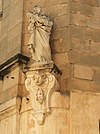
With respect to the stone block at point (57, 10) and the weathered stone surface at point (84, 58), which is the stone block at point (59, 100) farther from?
the stone block at point (57, 10)

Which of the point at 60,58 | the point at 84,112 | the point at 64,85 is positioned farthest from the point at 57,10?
the point at 84,112

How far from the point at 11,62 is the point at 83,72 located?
1339mm

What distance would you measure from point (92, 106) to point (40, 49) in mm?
1334

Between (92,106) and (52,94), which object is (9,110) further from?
(92,106)

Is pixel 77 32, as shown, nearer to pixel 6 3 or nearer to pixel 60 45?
pixel 60 45

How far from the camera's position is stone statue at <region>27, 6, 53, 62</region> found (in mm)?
8953

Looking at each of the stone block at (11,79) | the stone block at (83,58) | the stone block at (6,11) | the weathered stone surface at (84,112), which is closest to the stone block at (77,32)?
the stone block at (83,58)

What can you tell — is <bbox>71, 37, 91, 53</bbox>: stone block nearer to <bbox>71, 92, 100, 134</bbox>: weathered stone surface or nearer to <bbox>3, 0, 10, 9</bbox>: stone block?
<bbox>71, 92, 100, 134</bbox>: weathered stone surface

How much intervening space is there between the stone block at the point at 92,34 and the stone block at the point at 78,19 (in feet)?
0.49

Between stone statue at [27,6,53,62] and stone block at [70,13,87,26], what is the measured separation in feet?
1.37

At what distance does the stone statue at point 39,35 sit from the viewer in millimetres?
Result: 8953

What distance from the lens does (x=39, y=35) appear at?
909cm

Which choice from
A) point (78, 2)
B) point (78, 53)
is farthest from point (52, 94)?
point (78, 2)

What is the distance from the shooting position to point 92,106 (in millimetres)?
8844
